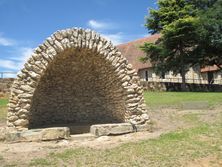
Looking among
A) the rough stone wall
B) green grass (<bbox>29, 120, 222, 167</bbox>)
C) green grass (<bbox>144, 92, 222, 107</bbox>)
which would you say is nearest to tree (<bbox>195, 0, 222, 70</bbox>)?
green grass (<bbox>144, 92, 222, 107</bbox>)

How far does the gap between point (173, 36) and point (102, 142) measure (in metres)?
20.4

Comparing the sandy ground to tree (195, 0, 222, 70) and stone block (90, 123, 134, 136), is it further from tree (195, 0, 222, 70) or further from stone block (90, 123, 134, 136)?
tree (195, 0, 222, 70)

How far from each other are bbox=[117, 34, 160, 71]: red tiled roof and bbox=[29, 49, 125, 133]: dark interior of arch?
31.7 metres

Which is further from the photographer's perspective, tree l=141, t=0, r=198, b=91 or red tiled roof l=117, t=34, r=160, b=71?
red tiled roof l=117, t=34, r=160, b=71

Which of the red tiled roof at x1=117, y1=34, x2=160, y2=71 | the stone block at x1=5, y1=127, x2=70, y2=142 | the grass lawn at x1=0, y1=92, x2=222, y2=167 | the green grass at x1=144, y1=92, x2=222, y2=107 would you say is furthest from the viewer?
the red tiled roof at x1=117, y1=34, x2=160, y2=71

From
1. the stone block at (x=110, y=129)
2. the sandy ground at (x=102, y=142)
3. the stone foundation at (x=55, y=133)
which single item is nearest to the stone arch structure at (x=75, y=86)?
the stone foundation at (x=55, y=133)

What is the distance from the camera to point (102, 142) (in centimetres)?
991

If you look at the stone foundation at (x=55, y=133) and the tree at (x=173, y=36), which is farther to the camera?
the tree at (x=173, y=36)

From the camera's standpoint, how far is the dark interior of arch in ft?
39.9

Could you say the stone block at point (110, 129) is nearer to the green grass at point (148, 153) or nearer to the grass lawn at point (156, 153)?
the grass lawn at point (156, 153)

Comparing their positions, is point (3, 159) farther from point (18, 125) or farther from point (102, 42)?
point (102, 42)

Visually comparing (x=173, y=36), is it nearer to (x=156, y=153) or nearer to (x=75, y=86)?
(x=75, y=86)

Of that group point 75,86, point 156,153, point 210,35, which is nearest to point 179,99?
point 75,86

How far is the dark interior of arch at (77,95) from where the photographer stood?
1215 cm
